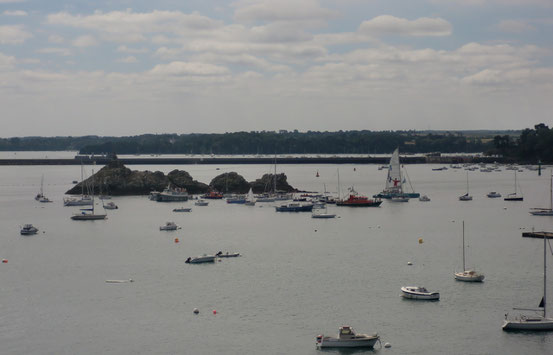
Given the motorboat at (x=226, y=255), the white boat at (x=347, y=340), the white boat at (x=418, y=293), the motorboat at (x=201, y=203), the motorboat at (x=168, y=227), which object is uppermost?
the motorboat at (x=201, y=203)

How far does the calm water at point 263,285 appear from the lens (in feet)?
136

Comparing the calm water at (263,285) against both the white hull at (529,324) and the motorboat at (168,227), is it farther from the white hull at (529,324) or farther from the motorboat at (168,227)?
the motorboat at (168,227)

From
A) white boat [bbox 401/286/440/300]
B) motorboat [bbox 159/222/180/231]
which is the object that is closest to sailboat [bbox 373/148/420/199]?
motorboat [bbox 159/222/180/231]

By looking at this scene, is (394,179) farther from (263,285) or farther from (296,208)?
(263,285)

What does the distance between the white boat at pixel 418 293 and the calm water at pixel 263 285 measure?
54cm

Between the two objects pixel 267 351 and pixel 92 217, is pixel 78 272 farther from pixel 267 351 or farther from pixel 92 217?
pixel 92 217

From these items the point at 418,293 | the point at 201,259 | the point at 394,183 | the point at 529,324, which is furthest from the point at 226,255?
the point at 394,183

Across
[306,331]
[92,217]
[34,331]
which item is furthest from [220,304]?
[92,217]

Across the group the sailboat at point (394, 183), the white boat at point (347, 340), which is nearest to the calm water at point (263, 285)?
the white boat at point (347, 340)

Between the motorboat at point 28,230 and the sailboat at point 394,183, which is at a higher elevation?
the sailboat at point 394,183

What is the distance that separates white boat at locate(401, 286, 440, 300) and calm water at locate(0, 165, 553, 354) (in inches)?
21.1

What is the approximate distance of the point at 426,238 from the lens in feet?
253

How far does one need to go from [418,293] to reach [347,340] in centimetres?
1018

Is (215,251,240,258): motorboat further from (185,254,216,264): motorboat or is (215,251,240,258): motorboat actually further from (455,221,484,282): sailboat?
(455,221,484,282): sailboat
